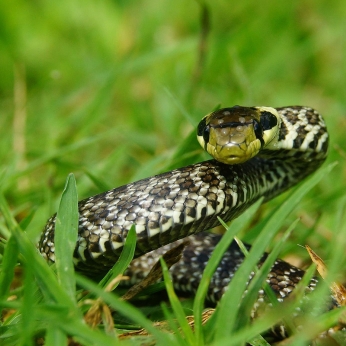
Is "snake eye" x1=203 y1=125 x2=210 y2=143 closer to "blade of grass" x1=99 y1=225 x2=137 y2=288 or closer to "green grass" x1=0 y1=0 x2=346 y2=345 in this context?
"green grass" x1=0 y1=0 x2=346 y2=345

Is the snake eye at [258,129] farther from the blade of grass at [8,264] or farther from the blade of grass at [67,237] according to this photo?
the blade of grass at [8,264]

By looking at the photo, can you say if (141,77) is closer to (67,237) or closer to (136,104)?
(136,104)

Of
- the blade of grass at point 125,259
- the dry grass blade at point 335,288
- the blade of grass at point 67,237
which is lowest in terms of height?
the dry grass blade at point 335,288

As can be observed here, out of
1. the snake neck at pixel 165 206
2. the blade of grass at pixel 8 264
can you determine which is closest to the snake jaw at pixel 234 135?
the snake neck at pixel 165 206

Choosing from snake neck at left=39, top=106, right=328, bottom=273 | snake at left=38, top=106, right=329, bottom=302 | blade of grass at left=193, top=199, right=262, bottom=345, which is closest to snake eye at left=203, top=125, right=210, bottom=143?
snake at left=38, top=106, right=329, bottom=302

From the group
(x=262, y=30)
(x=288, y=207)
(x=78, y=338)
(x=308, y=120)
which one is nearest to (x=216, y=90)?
(x=262, y=30)

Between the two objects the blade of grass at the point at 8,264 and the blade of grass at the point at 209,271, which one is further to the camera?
the blade of grass at the point at 8,264
